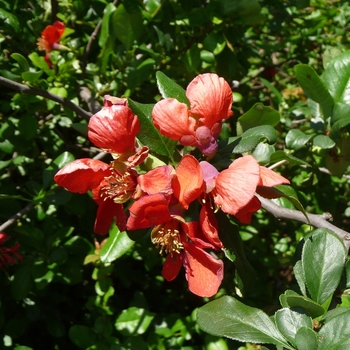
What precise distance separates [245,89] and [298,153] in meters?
0.81

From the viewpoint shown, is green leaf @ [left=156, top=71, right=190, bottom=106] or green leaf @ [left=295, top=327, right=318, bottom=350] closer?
green leaf @ [left=295, top=327, right=318, bottom=350]

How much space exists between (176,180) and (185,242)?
14cm

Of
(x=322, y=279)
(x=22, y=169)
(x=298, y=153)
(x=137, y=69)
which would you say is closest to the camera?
(x=322, y=279)

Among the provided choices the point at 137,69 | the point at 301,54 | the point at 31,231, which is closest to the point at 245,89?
the point at 301,54

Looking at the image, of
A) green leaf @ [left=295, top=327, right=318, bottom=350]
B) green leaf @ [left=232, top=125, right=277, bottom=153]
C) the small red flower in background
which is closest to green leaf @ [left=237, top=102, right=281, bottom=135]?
green leaf @ [left=232, top=125, right=277, bottom=153]

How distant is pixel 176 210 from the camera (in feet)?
2.71

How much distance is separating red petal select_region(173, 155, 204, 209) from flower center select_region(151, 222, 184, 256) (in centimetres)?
9

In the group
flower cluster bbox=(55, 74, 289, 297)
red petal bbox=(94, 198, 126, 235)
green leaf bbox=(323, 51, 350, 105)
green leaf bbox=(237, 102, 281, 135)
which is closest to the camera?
flower cluster bbox=(55, 74, 289, 297)

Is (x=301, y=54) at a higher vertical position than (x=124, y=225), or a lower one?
lower

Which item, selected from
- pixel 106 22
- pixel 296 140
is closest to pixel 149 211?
pixel 296 140

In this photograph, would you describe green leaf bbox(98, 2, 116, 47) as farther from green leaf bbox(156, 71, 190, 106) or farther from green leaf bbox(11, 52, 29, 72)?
green leaf bbox(156, 71, 190, 106)

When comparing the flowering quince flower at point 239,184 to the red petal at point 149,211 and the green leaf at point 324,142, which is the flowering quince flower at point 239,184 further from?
the green leaf at point 324,142

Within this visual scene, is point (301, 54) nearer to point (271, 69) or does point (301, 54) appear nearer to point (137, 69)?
point (271, 69)

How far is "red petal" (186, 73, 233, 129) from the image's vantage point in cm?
86
